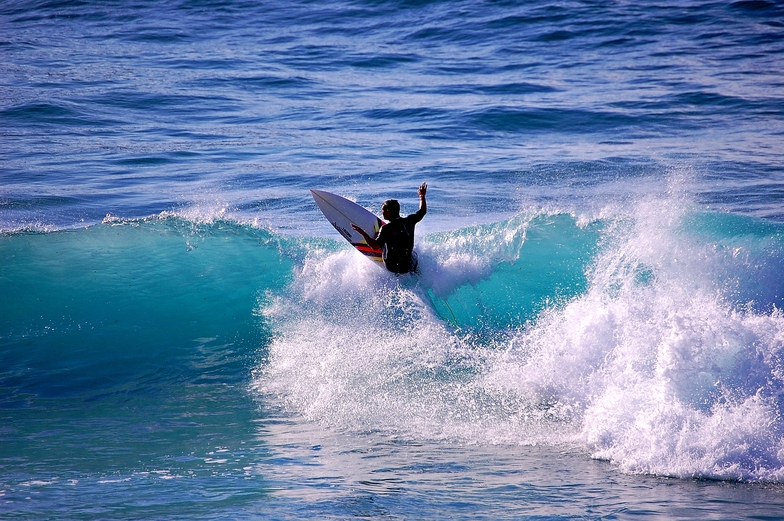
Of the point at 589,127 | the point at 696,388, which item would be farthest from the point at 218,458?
the point at 589,127

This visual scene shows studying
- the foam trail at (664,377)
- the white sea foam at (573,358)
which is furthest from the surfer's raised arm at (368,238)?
the foam trail at (664,377)

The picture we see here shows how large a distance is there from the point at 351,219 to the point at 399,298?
3.94 feet

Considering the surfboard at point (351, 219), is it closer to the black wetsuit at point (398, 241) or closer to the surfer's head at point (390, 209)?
the black wetsuit at point (398, 241)

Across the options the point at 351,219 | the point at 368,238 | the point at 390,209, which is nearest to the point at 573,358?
the point at 390,209

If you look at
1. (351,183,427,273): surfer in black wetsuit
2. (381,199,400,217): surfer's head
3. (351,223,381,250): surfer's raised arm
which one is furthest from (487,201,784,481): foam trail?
(351,223,381,250): surfer's raised arm

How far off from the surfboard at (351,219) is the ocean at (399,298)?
0.34 m

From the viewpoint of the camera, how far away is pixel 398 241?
8.26m

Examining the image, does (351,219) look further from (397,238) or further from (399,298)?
(399,298)

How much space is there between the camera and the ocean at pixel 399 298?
5.11 metres

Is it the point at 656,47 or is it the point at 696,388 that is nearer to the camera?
the point at 696,388

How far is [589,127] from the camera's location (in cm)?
1639

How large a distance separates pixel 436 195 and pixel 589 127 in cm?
558

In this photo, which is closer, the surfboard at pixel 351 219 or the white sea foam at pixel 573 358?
the white sea foam at pixel 573 358

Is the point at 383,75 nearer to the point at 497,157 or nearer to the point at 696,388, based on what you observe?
the point at 497,157
